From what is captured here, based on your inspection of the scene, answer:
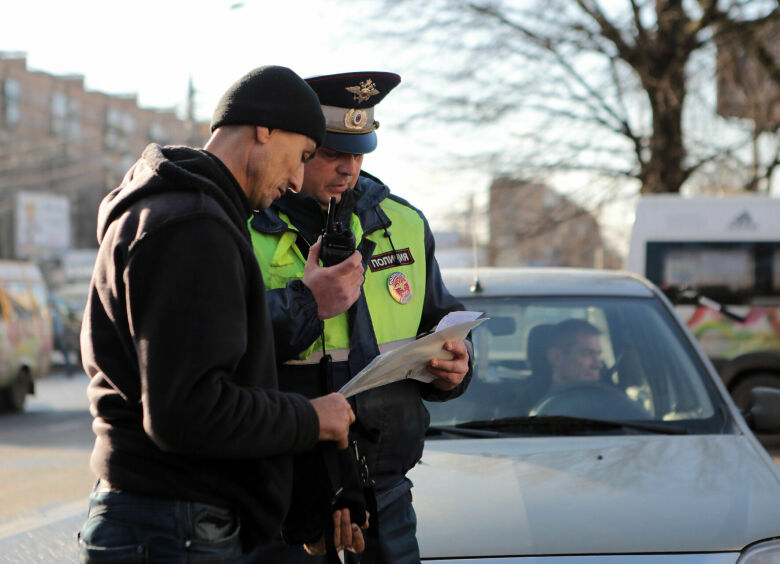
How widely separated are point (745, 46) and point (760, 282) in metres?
6.14

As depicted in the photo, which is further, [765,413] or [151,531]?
[765,413]

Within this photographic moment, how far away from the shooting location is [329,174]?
2.66 metres

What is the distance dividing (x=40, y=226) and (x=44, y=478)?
39.4m

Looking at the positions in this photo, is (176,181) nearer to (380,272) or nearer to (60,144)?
(380,272)

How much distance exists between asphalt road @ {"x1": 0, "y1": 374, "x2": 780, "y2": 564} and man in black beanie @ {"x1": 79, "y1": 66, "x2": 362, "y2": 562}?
2397 millimetres

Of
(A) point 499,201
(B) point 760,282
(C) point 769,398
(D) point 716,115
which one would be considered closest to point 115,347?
(C) point 769,398

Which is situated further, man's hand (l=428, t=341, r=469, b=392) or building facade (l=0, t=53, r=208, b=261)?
building facade (l=0, t=53, r=208, b=261)

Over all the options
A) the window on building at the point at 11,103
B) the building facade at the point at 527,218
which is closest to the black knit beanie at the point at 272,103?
the building facade at the point at 527,218

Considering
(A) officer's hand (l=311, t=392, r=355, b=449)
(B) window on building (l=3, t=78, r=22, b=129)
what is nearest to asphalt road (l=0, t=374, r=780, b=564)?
(A) officer's hand (l=311, t=392, r=355, b=449)

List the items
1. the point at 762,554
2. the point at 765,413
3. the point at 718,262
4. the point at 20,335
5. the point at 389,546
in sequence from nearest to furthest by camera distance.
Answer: the point at 389,546 < the point at 762,554 < the point at 765,413 < the point at 718,262 < the point at 20,335

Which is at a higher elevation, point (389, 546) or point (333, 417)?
point (333, 417)

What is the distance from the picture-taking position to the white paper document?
2.25 m

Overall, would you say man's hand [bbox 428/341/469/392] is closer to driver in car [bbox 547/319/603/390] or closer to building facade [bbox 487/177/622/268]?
driver in car [bbox 547/319/603/390]

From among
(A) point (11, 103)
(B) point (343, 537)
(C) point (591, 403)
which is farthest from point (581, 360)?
(A) point (11, 103)
